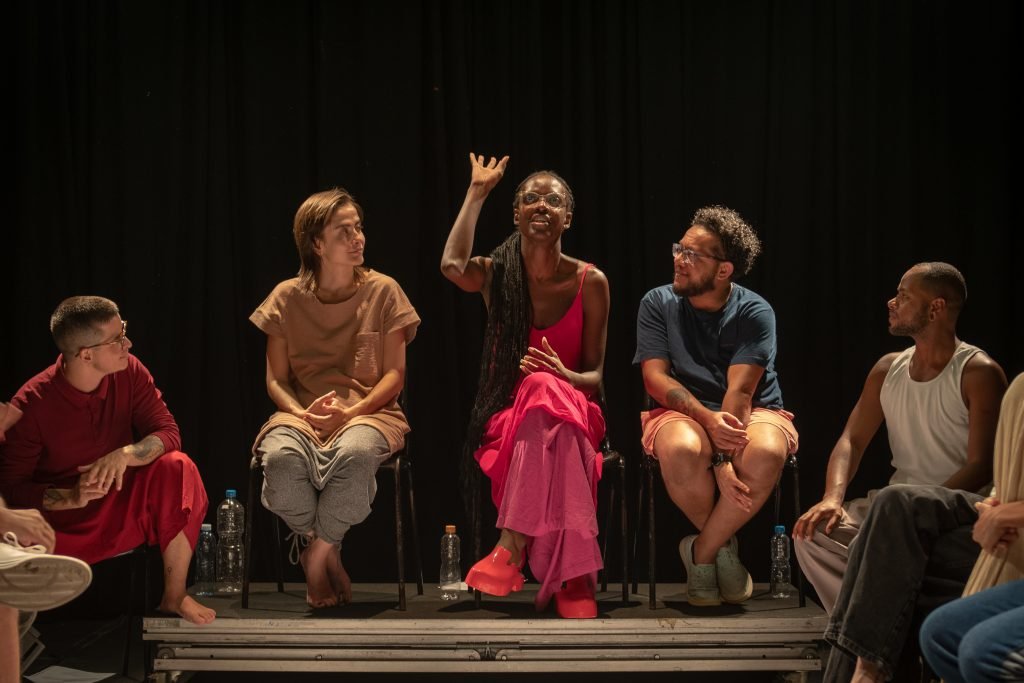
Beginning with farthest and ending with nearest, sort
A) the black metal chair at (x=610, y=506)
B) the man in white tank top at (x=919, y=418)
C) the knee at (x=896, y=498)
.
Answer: the black metal chair at (x=610, y=506), the man in white tank top at (x=919, y=418), the knee at (x=896, y=498)

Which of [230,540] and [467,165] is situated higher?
[467,165]

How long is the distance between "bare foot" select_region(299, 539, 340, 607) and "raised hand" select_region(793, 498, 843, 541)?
167 centimetres

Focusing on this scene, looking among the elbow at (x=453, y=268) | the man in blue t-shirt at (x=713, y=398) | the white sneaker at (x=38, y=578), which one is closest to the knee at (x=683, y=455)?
the man in blue t-shirt at (x=713, y=398)

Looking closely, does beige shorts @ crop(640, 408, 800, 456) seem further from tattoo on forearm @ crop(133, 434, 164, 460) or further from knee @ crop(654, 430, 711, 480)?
tattoo on forearm @ crop(133, 434, 164, 460)

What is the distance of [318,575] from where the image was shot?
4414 mm

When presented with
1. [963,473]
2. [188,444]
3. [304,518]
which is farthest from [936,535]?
[188,444]

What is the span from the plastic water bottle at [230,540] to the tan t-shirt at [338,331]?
0.66 metres

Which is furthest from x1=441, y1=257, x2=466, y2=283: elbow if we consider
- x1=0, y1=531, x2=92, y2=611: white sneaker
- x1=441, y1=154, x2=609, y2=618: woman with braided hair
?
x1=0, y1=531, x2=92, y2=611: white sneaker

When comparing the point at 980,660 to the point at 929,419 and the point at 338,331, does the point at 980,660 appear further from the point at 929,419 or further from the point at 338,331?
the point at 338,331

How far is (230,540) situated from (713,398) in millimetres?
2101

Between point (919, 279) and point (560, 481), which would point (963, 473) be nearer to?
point (919, 279)

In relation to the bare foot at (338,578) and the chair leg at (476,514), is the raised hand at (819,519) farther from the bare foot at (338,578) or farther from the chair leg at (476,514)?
the bare foot at (338,578)

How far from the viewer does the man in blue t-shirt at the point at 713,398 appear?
4.34m

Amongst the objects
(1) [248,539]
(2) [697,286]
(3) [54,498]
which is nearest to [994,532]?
(2) [697,286]
